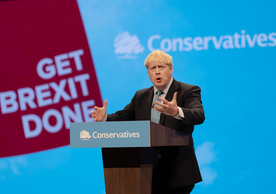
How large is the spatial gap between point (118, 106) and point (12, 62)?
1.47 meters

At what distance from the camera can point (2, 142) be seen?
3.78m

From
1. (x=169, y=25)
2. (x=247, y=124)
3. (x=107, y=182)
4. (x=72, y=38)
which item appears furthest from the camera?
(x=72, y=38)

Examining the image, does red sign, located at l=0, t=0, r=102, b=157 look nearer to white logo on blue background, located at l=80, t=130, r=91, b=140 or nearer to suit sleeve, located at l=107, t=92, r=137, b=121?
suit sleeve, located at l=107, t=92, r=137, b=121

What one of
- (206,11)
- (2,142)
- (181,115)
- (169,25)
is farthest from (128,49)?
(181,115)

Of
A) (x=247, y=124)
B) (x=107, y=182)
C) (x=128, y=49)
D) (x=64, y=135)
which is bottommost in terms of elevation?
(x=107, y=182)

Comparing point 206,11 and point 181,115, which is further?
point 206,11

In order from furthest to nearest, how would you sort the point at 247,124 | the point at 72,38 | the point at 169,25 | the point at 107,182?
1. the point at 72,38
2. the point at 169,25
3. the point at 247,124
4. the point at 107,182

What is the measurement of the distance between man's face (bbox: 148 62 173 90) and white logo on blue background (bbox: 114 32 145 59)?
1.64 meters

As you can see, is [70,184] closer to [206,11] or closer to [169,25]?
[169,25]

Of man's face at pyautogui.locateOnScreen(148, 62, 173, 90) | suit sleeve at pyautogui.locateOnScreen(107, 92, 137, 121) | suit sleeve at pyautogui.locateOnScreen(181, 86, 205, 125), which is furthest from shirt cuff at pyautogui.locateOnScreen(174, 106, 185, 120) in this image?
suit sleeve at pyautogui.locateOnScreen(107, 92, 137, 121)

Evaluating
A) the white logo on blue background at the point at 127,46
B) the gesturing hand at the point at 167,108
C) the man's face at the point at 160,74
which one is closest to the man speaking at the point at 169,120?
the man's face at the point at 160,74

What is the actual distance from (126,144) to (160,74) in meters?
0.74

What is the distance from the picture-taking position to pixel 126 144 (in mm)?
1271

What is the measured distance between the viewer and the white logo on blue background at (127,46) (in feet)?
11.7
